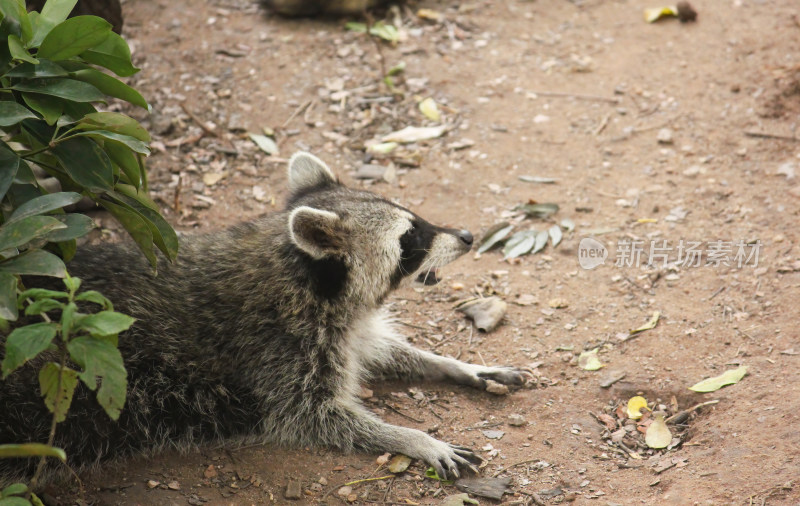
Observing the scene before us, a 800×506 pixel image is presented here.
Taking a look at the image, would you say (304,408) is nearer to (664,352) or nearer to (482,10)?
(664,352)

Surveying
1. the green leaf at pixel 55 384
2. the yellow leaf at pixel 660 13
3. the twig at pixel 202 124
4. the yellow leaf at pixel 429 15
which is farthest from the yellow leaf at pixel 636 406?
the yellow leaf at pixel 429 15

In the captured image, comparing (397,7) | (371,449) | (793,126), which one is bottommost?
(371,449)

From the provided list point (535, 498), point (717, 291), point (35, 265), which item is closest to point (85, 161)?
point (35, 265)

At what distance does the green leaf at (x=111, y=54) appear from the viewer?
12.4ft

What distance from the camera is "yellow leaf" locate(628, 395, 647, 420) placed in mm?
4918

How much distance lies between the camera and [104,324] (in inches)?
117

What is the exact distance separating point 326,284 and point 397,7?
532 centimetres

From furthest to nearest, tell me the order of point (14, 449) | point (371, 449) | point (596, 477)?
point (371, 449) < point (596, 477) < point (14, 449)

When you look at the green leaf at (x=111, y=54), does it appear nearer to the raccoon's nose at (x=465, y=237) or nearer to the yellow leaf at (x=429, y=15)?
the raccoon's nose at (x=465, y=237)

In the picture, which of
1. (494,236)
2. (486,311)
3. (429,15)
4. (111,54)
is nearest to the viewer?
(111,54)

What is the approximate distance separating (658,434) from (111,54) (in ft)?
12.1

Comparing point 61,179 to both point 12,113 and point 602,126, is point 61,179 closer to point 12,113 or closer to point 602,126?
point 12,113

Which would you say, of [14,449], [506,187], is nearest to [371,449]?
[14,449]

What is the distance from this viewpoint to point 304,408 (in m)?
4.93
